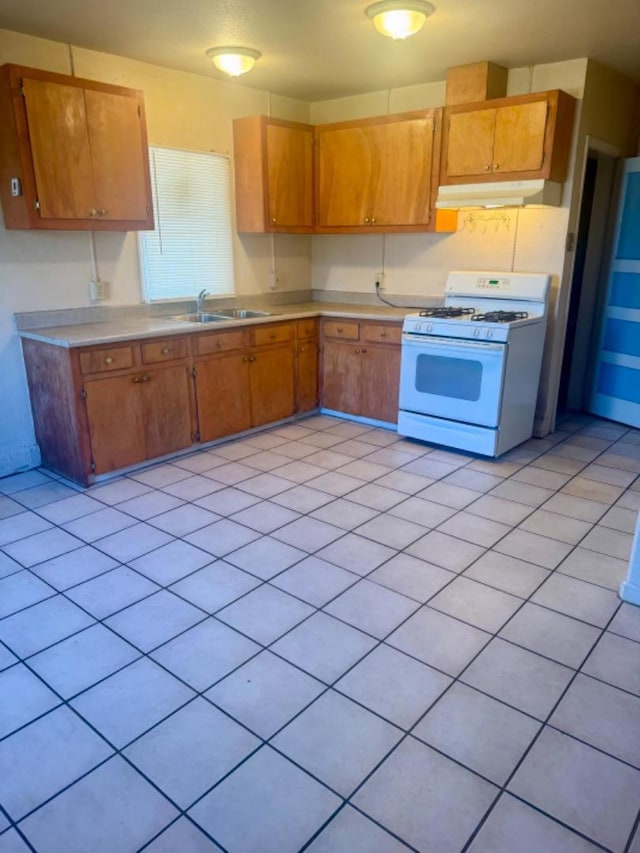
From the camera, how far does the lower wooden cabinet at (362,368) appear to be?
14.4 feet

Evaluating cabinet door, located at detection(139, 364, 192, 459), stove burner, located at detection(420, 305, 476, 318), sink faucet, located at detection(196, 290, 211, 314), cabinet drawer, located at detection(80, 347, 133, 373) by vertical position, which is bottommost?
cabinet door, located at detection(139, 364, 192, 459)

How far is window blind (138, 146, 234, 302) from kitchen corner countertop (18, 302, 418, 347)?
0.91ft

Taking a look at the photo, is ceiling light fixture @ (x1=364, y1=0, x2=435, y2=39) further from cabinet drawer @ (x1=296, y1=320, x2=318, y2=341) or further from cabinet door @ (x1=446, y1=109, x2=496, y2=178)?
cabinet drawer @ (x1=296, y1=320, x2=318, y2=341)

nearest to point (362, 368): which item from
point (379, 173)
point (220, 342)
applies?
point (220, 342)

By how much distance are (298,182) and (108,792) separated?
4243 millimetres

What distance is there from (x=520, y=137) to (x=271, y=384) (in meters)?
2.32

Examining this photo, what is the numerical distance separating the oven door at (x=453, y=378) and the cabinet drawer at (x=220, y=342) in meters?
1.15

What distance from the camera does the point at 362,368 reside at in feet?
15.0

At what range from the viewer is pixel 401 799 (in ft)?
5.07

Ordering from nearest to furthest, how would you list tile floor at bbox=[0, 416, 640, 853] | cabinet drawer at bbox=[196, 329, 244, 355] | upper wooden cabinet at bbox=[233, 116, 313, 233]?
tile floor at bbox=[0, 416, 640, 853], cabinet drawer at bbox=[196, 329, 244, 355], upper wooden cabinet at bbox=[233, 116, 313, 233]

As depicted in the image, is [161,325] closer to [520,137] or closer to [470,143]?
[470,143]

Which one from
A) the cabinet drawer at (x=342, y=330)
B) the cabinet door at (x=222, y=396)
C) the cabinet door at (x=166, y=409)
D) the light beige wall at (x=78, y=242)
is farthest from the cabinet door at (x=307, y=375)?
the light beige wall at (x=78, y=242)

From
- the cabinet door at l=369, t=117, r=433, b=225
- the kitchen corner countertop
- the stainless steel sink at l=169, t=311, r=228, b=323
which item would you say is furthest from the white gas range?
the stainless steel sink at l=169, t=311, r=228, b=323

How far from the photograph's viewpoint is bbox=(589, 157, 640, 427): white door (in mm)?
4379
